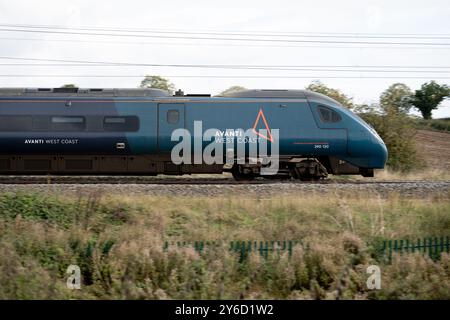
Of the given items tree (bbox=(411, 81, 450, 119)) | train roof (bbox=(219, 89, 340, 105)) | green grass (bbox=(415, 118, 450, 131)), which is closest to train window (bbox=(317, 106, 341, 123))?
train roof (bbox=(219, 89, 340, 105))

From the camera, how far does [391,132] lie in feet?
98.4

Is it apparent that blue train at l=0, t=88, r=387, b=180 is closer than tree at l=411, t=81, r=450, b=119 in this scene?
Yes

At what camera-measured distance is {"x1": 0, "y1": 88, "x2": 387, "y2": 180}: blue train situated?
19.0 meters

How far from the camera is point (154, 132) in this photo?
19000mm

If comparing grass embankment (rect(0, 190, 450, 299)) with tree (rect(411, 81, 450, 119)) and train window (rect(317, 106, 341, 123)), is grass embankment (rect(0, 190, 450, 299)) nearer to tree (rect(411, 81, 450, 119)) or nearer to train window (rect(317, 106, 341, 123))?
train window (rect(317, 106, 341, 123))

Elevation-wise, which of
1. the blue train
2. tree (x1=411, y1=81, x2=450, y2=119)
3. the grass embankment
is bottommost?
the grass embankment

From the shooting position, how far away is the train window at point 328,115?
63.4 ft

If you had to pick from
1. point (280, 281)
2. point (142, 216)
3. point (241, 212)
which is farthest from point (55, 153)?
point (280, 281)

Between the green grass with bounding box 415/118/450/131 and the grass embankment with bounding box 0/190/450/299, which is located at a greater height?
the green grass with bounding box 415/118/450/131

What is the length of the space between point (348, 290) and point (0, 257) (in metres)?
6.13

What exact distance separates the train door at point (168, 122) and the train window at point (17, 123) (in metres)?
4.66

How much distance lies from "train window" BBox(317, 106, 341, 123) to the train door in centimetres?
507

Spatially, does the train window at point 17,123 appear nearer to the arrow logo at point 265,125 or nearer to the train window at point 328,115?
the arrow logo at point 265,125

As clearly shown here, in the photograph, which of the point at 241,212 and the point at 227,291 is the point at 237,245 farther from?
the point at 241,212
